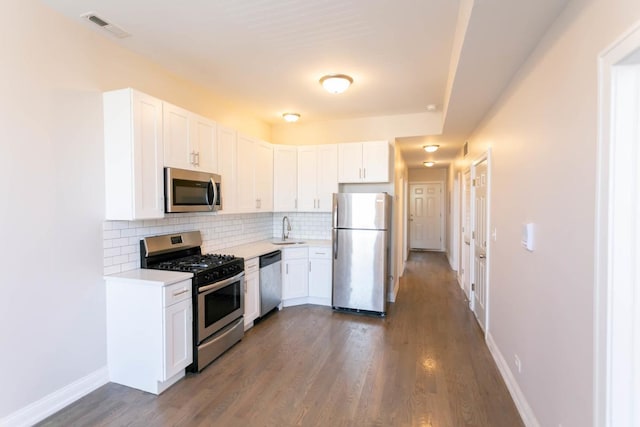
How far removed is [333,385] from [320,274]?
203 cm

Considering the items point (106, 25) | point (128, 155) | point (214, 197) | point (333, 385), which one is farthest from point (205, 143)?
point (333, 385)

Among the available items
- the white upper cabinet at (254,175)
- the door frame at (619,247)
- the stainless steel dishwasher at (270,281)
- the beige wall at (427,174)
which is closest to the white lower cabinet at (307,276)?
the stainless steel dishwasher at (270,281)

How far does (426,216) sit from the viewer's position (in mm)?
9805

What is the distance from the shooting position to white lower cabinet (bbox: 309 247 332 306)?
4504 millimetres

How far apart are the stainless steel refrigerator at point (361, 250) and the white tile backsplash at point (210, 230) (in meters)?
0.82

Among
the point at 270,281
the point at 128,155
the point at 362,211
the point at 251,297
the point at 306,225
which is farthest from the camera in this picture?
the point at 306,225

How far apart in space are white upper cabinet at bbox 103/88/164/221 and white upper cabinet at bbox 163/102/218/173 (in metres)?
0.19

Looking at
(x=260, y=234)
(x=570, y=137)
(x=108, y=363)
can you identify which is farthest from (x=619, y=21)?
(x=260, y=234)

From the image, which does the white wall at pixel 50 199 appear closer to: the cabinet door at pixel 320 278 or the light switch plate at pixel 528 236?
the cabinet door at pixel 320 278

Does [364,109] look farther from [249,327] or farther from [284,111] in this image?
[249,327]

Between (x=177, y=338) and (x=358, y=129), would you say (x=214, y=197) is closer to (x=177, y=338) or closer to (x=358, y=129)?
(x=177, y=338)

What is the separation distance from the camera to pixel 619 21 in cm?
120

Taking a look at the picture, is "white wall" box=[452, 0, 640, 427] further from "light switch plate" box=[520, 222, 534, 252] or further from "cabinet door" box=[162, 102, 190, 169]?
"cabinet door" box=[162, 102, 190, 169]

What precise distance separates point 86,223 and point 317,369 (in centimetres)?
228
